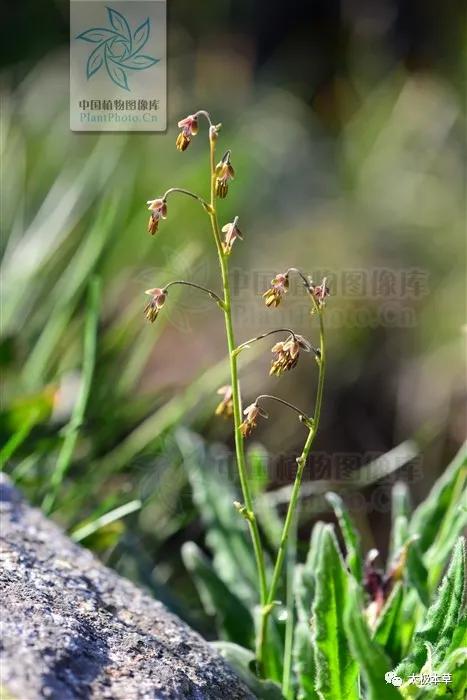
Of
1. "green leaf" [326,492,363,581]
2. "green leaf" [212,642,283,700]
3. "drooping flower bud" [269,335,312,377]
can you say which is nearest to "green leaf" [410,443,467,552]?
"green leaf" [326,492,363,581]

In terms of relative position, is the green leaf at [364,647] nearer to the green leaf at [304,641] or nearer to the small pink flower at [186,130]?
the green leaf at [304,641]

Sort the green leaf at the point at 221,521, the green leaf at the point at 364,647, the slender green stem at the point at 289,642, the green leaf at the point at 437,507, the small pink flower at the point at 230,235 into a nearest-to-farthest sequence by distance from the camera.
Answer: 1. the green leaf at the point at 364,647
2. the small pink flower at the point at 230,235
3. the slender green stem at the point at 289,642
4. the green leaf at the point at 437,507
5. the green leaf at the point at 221,521

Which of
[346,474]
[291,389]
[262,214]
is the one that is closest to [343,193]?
[262,214]

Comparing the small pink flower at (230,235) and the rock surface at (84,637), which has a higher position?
the small pink flower at (230,235)

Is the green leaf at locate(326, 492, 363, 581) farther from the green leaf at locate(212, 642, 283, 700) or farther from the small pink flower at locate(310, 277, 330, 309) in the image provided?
the small pink flower at locate(310, 277, 330, 309)

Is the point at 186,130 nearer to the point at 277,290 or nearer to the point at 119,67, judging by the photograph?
the point at 277,290

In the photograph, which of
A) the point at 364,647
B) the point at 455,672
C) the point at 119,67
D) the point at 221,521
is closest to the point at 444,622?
the point at 455,672

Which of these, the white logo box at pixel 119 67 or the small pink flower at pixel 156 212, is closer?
the small pink flower at pixel 156 212

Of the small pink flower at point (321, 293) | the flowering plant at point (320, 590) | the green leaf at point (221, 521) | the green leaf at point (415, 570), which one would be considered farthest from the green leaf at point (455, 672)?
the green leaf at point (221, 521)
